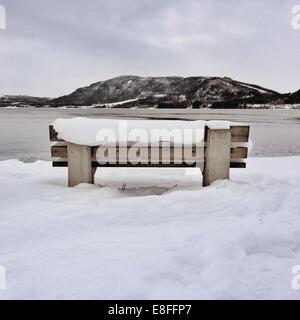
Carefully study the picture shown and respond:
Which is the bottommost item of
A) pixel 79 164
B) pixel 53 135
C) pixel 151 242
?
pixel 151 242

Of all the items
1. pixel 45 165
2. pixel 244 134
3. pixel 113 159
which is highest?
pixel 244 134

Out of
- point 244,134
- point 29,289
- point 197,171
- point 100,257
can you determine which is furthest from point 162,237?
point 197,171

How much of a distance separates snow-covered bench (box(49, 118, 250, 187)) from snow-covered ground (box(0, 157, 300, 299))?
10.5 inches

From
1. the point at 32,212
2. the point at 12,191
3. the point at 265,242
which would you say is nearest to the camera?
the point at 265,242

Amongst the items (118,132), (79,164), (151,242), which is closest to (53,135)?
(79,164)

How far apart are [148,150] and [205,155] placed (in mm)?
869

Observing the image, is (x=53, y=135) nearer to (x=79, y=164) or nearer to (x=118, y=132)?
(x=79, y=164)

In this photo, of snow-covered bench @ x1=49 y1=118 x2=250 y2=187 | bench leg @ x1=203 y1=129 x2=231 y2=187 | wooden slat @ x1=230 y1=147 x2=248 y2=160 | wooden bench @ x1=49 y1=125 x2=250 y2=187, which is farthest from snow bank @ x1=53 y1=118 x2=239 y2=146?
wooden slat @ x1=230 y1=147 x2=248 y2=160

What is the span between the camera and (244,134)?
16.0 feet

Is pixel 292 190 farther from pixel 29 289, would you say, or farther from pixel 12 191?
pixel 12 191

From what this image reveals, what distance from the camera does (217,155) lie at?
4805 millimetres

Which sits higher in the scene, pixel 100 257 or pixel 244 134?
pixel 244 134

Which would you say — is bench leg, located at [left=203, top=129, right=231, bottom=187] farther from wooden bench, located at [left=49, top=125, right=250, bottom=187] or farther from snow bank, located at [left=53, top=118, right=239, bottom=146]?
snow bank, located at [left=53, top=118, right=239, bottom=146]

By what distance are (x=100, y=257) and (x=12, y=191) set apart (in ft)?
8.49
